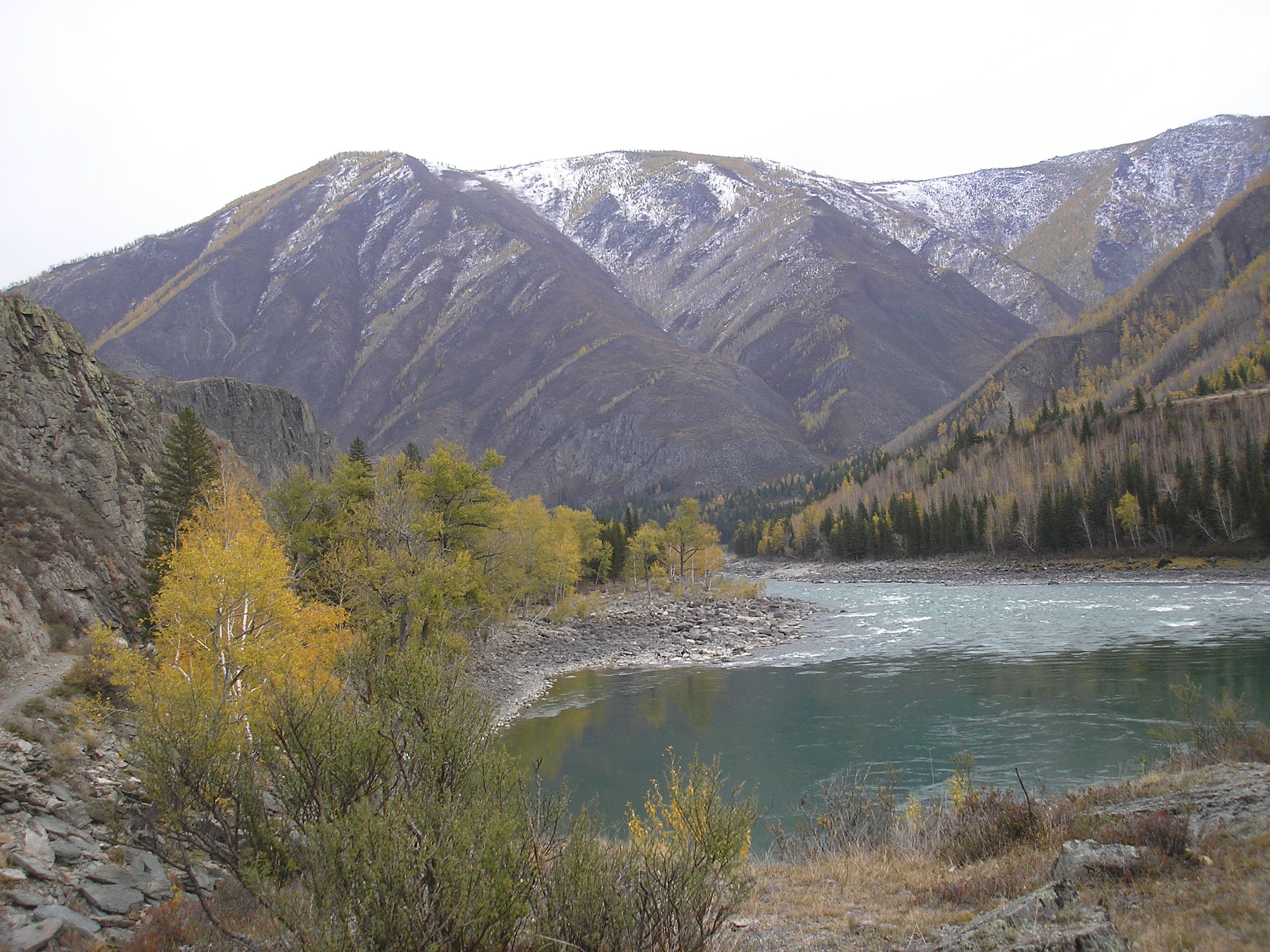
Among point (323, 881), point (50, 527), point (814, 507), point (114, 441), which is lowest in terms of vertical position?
point (814, 507)

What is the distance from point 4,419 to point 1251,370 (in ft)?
433

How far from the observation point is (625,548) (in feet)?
291

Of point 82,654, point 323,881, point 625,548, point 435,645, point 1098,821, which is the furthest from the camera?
point 625,548

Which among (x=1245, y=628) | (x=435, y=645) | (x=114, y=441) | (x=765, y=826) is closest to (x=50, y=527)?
(x=114, y=441)

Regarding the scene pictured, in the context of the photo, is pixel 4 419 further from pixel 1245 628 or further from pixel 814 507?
pixel 814 507

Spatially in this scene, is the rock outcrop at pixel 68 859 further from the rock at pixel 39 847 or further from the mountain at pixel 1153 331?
the mountain at pixel 1153 331

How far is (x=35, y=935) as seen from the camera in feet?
27.2

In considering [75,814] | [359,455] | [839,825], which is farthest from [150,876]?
[359,455]

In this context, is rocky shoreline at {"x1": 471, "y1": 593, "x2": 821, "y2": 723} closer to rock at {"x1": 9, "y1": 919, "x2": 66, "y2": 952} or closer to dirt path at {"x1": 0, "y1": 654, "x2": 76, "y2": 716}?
dirt path at {"x1": 0, "y1": 654, "x2": 76, "y2": 716}

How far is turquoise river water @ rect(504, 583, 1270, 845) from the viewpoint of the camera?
67.1 ft

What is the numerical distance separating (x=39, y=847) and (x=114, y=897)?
5.11 ft

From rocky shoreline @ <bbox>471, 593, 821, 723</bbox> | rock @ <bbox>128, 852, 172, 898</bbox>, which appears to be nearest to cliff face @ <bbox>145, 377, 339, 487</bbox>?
rocky shoreline @ <bbox>471, 593, 821, 723</bbox>

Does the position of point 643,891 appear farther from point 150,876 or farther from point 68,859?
point 68,859

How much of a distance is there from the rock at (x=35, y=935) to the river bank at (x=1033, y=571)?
7195 cm
